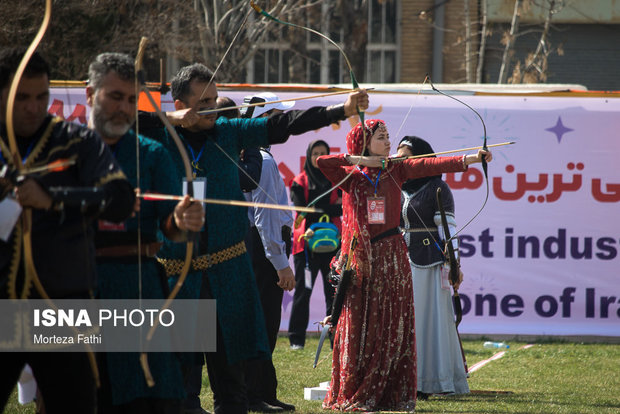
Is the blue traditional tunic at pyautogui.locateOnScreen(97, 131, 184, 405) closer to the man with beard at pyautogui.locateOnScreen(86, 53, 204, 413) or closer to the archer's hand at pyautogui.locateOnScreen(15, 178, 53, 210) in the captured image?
the man with beard at pyautogui.locateOnScreen(86, 53, 204, 413)

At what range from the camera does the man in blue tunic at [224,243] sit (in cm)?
396

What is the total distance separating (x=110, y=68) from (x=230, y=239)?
104 centimetres

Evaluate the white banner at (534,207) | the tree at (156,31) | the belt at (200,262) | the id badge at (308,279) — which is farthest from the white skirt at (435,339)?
the tree at (156,31)

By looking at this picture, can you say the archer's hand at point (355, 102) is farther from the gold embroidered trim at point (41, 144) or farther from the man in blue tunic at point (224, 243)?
the gold embroidered trim at point (41, 144)

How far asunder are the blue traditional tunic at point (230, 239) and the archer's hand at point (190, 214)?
758 mm

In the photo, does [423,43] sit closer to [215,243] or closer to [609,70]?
[609,70]

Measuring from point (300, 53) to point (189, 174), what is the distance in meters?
11.8

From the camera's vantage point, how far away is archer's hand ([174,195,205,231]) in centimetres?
319

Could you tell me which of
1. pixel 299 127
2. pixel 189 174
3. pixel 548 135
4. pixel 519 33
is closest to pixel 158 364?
pixel 189 174

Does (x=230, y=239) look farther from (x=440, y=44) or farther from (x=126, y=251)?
A: (x=440, y=44)

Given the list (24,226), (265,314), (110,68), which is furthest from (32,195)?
(265,314)

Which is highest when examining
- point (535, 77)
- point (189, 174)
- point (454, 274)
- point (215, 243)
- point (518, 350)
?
point (535, 77)

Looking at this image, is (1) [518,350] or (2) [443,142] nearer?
(1) [518,350]

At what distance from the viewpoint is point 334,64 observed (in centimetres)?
1558
